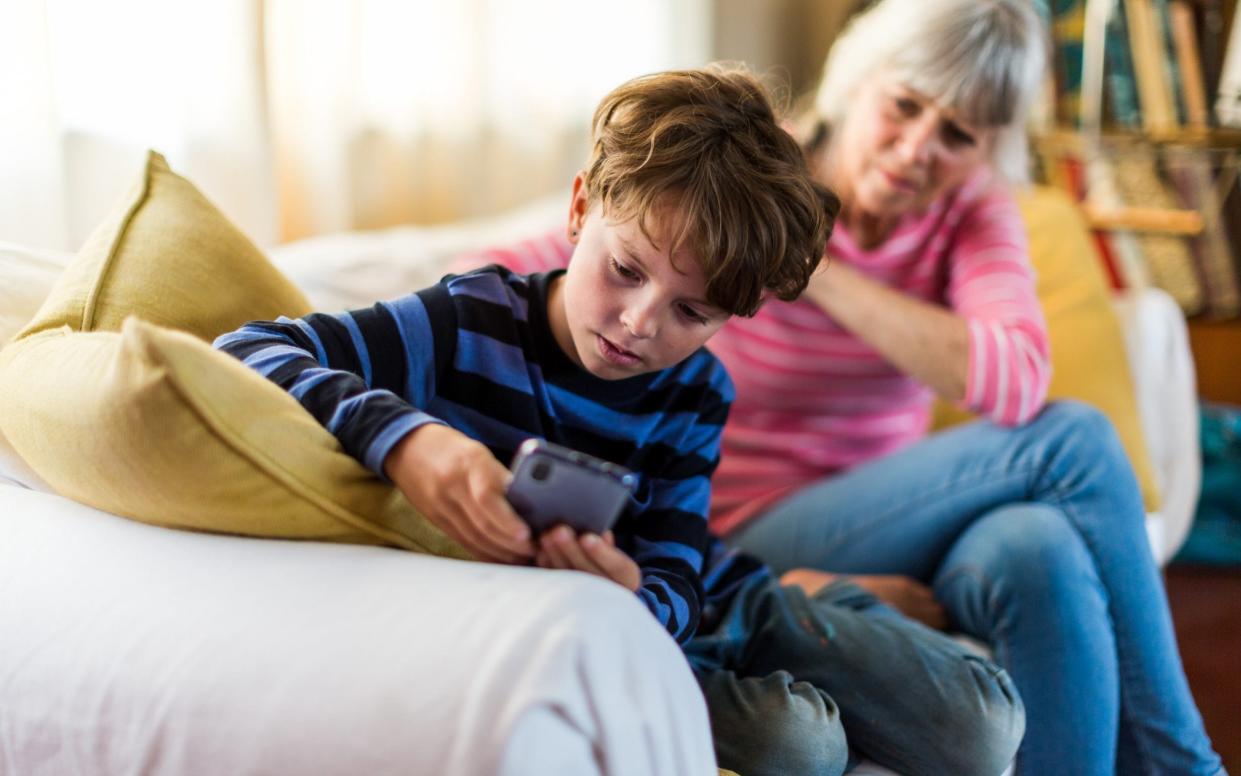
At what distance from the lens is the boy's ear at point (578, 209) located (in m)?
0.97

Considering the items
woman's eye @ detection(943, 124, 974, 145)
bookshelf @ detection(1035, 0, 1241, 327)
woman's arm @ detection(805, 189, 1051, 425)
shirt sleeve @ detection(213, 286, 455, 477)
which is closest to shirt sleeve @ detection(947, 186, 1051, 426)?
woman's arm @ detection(805, 189, 1051, 425)

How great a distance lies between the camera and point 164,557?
2.42 feet

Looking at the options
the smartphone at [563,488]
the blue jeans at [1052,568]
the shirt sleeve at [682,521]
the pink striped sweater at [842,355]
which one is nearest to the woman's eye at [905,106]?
Result: the pink striped sweater at [842,355]

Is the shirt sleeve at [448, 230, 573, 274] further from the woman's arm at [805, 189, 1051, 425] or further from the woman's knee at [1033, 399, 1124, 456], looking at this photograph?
the woman's knee at [1033, 399, 1124, 456]

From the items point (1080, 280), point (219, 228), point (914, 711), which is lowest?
point (914, 711)

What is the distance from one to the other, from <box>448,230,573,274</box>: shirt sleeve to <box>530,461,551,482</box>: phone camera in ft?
1.98

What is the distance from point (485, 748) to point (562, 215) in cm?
129

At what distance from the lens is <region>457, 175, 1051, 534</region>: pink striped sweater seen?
1422 mm

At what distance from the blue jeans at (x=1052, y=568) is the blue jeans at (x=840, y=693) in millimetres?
97

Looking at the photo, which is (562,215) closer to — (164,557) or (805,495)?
(805,495)

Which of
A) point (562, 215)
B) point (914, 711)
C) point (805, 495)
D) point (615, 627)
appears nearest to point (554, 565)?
point (615, 627)

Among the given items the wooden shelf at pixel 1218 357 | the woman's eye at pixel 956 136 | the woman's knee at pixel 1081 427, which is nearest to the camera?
the woman's knee at pixel 1081 427

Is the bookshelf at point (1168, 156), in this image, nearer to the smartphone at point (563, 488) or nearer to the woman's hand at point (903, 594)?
the woman's hand at point (903, 594)

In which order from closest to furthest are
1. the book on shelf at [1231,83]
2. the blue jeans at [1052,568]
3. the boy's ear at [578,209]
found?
the boy's ear at [578,209]
the blue jeans at [1052,568]
the book on shelf at [1231,83]
